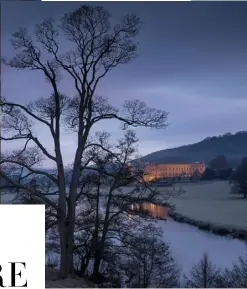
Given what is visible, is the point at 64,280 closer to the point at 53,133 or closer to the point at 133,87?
the point at 53,133

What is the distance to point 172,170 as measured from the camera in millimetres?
2898

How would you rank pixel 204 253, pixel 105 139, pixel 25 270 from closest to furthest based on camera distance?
pixel 25 270 < pixel 204 253 < pixel 105 139

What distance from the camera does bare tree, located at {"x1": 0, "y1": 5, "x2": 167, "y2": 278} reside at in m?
2.88

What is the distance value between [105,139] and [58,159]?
39 centimetres

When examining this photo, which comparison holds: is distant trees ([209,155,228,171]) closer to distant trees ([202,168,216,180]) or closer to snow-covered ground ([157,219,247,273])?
distant trees ([202,168,216,180])

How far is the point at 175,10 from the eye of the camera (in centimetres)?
284

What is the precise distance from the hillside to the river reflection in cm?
37

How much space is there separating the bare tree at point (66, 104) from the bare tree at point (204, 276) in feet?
2.96

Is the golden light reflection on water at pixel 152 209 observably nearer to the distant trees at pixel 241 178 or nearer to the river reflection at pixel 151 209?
→ the river reflection at pixel 151 209

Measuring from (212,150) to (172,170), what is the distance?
1.11ft

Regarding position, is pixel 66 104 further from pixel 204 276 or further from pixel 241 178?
pixel 204 276

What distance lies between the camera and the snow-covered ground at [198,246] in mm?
2717

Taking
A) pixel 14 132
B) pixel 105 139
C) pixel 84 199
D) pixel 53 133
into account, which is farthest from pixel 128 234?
pixel 14 132

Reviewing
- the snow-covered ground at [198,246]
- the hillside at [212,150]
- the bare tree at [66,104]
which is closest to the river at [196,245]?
the snow-covered ground at [198,246]
